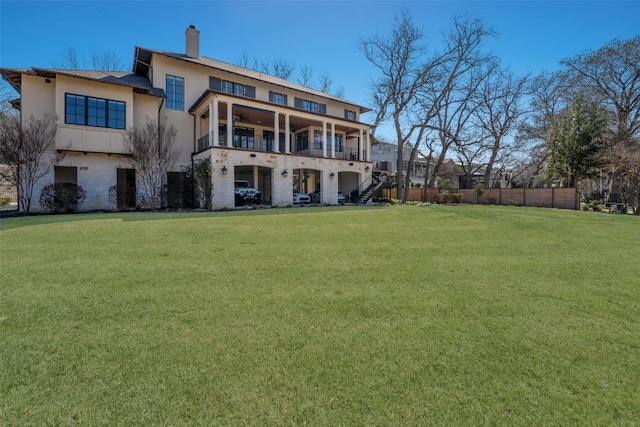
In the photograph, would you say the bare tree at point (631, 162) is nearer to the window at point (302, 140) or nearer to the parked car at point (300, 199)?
the parked car at point (300, 199)

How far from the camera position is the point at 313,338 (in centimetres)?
288

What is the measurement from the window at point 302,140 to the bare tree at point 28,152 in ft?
52.7

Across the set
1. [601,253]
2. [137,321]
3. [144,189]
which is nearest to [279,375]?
[137,321]

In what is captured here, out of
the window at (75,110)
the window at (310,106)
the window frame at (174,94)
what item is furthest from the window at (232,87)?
the window at (75,110)

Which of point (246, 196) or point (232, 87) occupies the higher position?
point (232, 87)

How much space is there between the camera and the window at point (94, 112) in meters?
16.1

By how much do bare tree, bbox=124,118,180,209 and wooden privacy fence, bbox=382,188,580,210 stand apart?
25.0 meters

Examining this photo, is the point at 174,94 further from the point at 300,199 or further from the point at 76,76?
the point at 300,199

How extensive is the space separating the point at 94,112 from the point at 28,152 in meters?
3.63

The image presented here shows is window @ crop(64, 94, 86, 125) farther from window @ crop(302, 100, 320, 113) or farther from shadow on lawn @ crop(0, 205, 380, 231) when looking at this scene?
window @ crop(302, 100, 320, 113)

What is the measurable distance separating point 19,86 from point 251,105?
12202 millimetres

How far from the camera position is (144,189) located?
17688 mm

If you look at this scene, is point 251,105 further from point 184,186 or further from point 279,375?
point 279,375

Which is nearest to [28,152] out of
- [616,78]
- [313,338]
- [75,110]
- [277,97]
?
[75,110]
